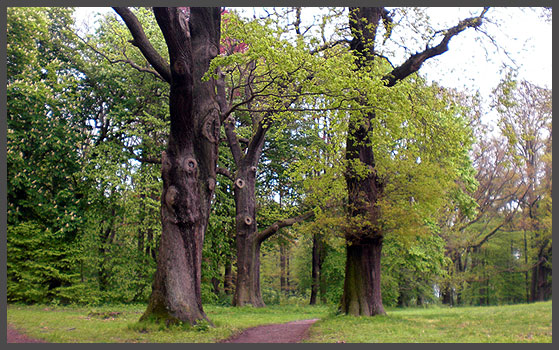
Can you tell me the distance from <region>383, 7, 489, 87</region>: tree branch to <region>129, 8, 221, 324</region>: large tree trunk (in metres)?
5.92

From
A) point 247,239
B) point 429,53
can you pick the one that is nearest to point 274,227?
point 247,239

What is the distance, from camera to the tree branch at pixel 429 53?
13930 mm

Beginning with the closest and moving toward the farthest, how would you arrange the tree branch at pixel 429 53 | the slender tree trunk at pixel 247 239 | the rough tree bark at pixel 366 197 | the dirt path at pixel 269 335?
1. the dirt path at pixel 269 335
2. the tree branch at pixel 429 53
3. the rough tree bark at pixel 366 197
4. the slender tree trunk at pixel 247 239

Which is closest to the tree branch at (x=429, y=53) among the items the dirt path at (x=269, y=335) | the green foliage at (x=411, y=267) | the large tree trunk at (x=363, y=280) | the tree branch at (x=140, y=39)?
the large tree trunk at (x=363, y=280)

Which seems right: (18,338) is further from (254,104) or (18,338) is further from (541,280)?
(541,280)

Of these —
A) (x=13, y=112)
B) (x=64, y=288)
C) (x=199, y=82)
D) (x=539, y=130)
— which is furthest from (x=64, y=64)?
(x=539, y=130)

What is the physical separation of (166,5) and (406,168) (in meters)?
8.55

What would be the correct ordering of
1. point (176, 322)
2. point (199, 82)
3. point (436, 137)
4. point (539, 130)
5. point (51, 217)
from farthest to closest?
point (539, 130), point (51, 217), point (436, 137), point (199, 82), point (176, 322)

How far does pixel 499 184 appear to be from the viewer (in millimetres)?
33469

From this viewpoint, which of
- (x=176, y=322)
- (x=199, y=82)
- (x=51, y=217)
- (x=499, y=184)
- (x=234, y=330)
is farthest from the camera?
(x=499, y=184)

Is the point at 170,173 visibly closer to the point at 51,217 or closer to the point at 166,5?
the point at 166,5

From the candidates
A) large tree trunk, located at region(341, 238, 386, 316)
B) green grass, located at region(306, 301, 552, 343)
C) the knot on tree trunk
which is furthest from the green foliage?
green grass, located at region(306, 301, 552, 343)

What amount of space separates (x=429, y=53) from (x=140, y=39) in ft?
29.0

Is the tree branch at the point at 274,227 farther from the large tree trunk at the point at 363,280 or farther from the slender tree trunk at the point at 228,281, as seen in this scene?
the slender tree trunk at the point at 228,281
